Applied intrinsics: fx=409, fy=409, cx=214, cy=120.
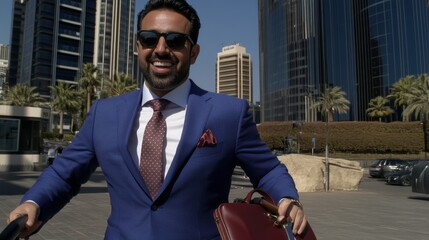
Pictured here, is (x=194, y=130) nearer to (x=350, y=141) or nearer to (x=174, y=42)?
(x=174, y=42)

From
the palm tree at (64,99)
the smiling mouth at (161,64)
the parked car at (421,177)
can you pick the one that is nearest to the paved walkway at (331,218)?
the parked car at (421,177)

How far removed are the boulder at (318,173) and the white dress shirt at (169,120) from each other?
15.7 metres

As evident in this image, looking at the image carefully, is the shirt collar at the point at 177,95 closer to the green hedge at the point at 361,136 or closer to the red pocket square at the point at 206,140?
the red pocket square at the point at 206,140

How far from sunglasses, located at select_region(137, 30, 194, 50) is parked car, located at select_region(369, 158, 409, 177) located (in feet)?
90.6

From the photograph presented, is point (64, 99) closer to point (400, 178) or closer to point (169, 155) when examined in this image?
point (400, 178)

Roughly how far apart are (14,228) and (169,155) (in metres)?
0.66

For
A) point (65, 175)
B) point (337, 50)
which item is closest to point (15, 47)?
point (337, 50)

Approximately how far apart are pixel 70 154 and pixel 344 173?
1756 cm

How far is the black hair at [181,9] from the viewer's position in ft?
5.98

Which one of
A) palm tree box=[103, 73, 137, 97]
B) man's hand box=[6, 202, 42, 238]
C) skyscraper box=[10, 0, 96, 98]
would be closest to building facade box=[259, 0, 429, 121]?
palm tree box=[103, 73, 137, 97]

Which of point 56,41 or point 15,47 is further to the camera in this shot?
point 15,47

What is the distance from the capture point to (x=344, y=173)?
18.0m

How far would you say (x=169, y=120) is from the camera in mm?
1839

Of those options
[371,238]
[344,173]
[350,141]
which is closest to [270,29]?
[350,141]
